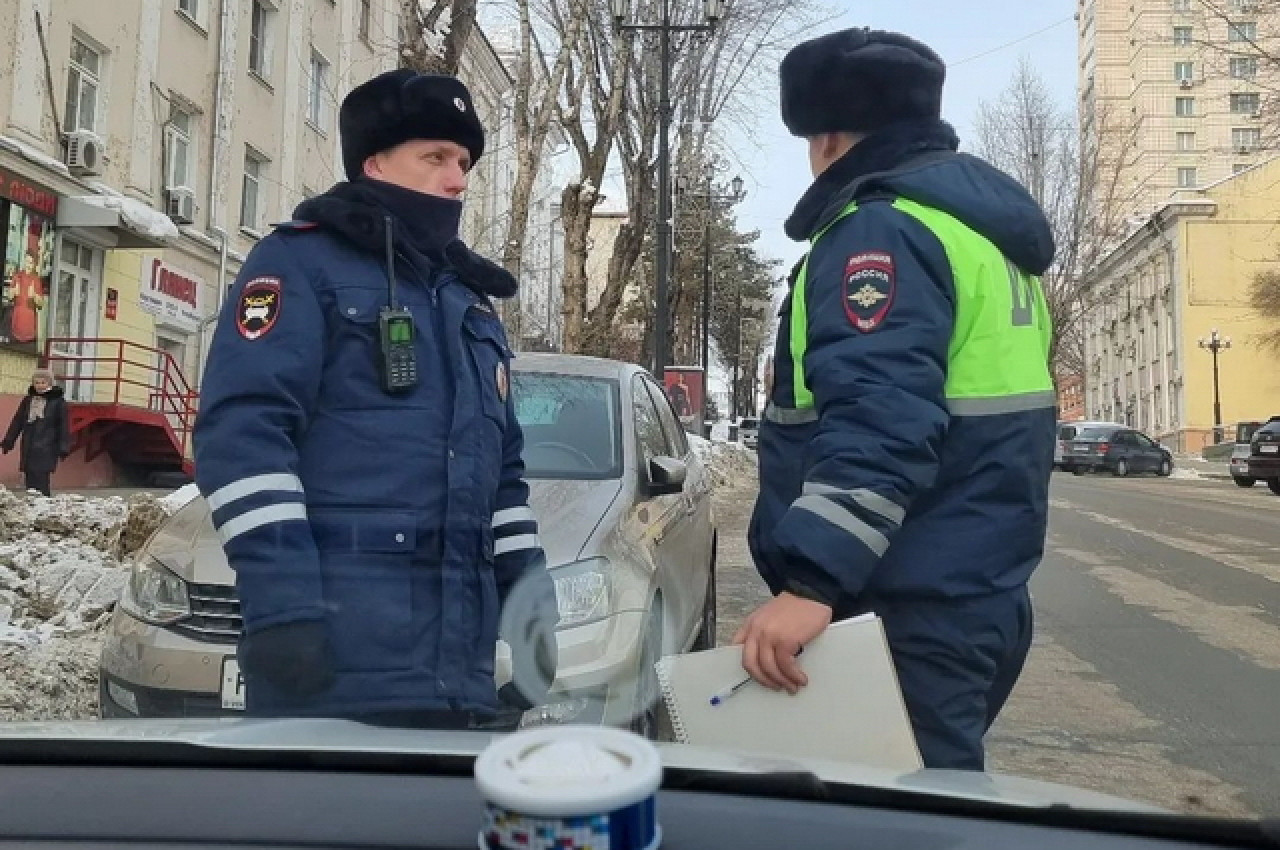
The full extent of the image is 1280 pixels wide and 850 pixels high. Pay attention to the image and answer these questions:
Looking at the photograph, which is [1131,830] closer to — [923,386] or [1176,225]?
[923,386]

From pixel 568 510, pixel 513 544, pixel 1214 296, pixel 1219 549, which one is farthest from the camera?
pixel 1214 296

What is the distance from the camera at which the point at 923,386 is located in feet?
6.07

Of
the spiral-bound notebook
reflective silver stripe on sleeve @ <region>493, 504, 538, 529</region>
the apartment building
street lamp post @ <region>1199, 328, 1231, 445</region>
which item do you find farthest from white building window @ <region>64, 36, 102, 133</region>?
the apartment building

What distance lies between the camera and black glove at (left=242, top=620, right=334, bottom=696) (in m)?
1.93

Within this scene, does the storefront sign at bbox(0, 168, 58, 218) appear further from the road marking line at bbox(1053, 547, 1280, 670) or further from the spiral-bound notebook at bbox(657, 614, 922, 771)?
the spiral-bound notebook at bbox(657, 614, 922, 771)

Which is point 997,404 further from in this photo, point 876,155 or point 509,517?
point 509,517

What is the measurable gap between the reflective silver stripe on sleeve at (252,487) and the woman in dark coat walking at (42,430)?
11414 millimetres

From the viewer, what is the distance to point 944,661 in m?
1.97

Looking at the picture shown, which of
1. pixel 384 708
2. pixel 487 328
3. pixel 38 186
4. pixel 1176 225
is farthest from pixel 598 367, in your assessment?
pixel 1176 225

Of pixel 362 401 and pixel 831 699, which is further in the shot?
pixel 362 401

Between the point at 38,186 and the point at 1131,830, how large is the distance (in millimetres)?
17178

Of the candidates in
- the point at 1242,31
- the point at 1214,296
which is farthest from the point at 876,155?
the point at 1214,296

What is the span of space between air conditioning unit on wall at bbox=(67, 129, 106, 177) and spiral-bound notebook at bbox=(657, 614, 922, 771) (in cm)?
1687

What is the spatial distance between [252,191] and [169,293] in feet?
12.8
